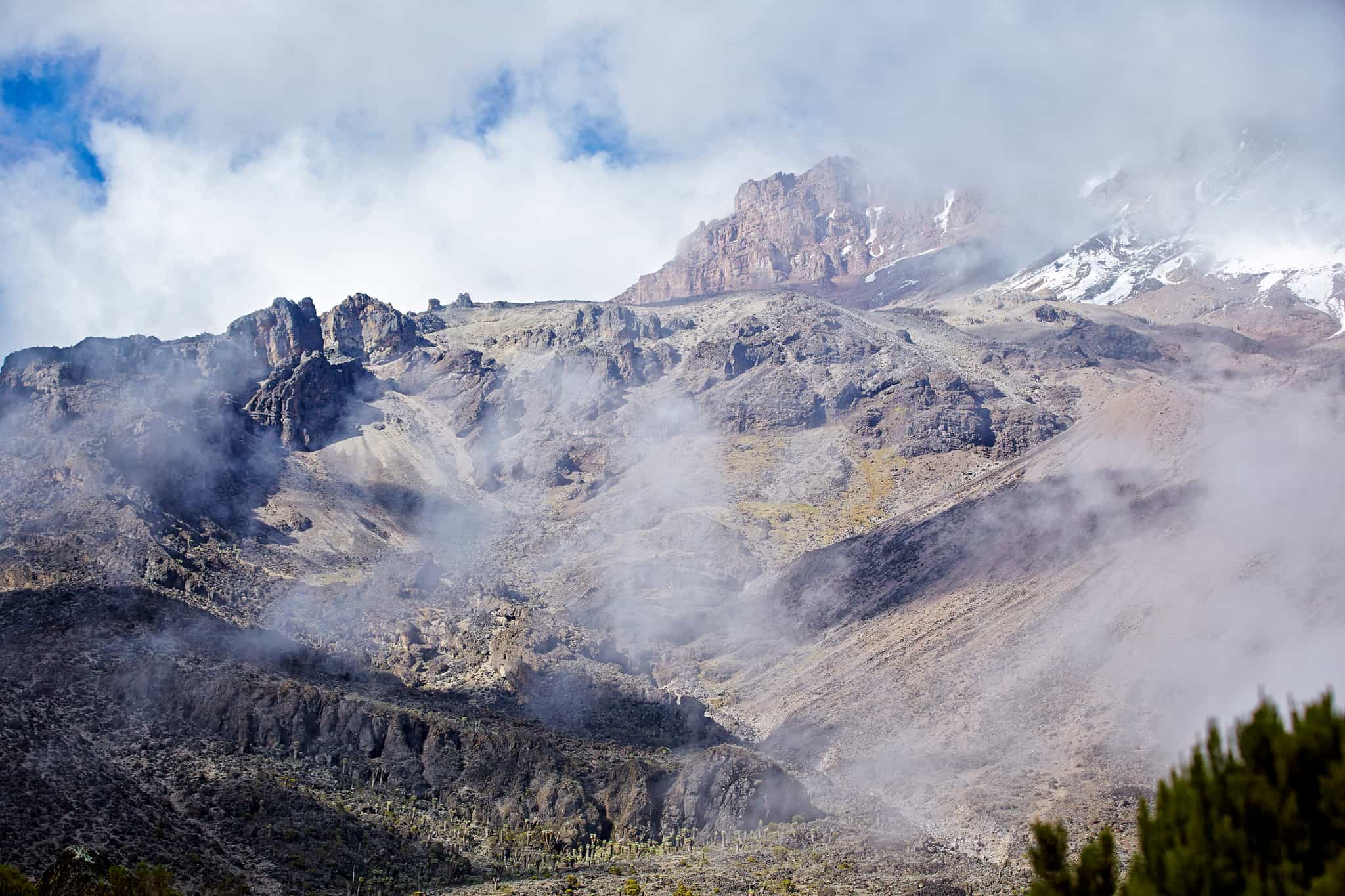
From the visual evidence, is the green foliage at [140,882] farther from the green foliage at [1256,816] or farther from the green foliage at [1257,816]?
the green foliage at [1257,816]

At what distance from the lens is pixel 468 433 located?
179250 mm

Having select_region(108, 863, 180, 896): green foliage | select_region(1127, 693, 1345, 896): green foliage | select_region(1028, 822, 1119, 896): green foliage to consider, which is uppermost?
select_region(1127, 693, 1345, 896): green foliage

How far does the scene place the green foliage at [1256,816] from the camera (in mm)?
21125

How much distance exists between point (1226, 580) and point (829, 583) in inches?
1616

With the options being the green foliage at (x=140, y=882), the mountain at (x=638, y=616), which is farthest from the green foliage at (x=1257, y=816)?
the green foliage at (x=140, y=882)

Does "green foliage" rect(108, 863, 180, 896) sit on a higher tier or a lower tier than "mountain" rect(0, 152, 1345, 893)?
lower

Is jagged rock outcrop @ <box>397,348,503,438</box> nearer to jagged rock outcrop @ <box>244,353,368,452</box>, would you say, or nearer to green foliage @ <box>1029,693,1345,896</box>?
jagged rock outcrop @ <box>244,353,368,452</box>

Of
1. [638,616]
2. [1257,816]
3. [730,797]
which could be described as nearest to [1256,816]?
Result: [1257,816]

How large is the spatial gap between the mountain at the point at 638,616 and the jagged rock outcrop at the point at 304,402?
813 mm

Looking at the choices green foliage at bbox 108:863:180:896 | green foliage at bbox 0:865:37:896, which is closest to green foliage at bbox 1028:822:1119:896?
green foliage at bbox 108:863:180:896

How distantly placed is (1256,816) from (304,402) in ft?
546

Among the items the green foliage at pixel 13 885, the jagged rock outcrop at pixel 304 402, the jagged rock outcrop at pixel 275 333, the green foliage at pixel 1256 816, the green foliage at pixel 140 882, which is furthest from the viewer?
the jagged rock outcrop at pixel 275 333

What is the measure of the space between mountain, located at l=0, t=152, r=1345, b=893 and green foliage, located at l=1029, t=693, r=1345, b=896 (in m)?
31.0

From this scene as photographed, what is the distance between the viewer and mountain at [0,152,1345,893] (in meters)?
61.0
